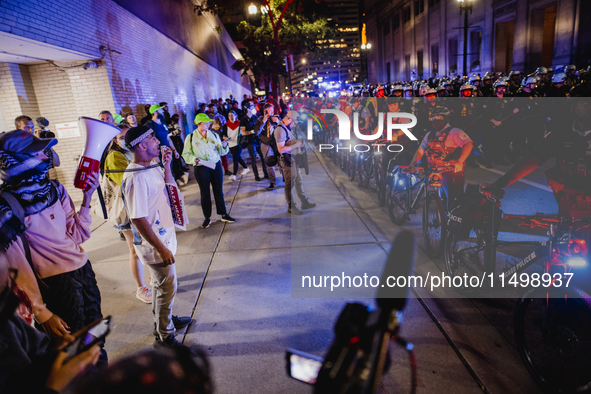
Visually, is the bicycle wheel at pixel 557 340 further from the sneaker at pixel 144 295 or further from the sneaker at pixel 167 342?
the sneaker at pixel 144 295

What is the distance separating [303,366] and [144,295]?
3595mm

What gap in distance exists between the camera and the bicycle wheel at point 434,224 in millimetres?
4539

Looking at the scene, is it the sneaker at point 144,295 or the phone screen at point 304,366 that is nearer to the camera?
the phone screen at point 304,366

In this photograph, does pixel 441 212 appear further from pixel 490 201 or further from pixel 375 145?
pixel 375 145

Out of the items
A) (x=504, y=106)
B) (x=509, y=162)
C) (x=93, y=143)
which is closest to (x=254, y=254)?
(x=93, y=143)

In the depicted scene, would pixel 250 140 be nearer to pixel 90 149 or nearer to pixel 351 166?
pixel 351 166

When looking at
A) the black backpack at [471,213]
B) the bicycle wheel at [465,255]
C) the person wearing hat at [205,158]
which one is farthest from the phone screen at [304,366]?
the person wearing hat at [205,158]

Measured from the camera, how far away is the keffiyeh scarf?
1.98 m

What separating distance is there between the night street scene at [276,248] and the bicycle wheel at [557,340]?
0.05ft

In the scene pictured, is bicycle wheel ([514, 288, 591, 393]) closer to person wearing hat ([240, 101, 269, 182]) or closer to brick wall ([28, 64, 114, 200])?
person wearing hat ([240, 101, 269, 182])

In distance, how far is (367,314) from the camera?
47.9 inches

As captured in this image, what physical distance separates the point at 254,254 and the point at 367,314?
4298mm

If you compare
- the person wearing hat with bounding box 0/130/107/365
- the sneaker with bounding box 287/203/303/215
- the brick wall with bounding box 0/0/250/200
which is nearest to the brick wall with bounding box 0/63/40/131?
the brick wall with bounding box 0/0/250/200

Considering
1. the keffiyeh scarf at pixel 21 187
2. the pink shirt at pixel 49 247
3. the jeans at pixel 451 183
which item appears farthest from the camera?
the jeans at pixel 451 183
